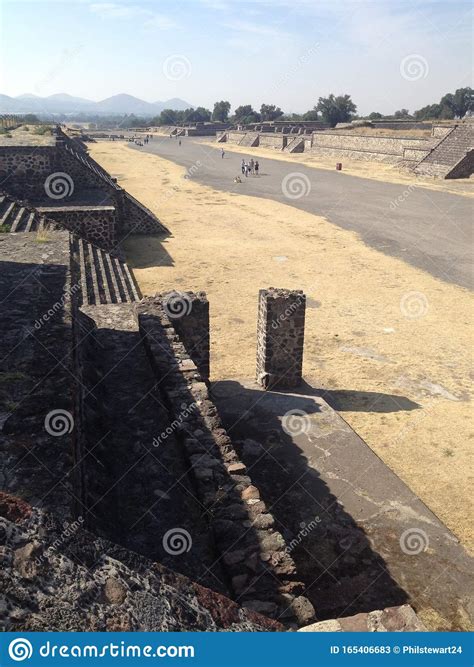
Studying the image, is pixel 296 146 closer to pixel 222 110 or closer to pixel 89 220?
pixel 89 220

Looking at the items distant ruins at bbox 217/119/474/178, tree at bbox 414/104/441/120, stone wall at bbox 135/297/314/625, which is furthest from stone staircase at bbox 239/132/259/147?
stone wall at bbox 135/297/314/625

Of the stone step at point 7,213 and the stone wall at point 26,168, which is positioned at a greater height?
the stone wall at point 26,168

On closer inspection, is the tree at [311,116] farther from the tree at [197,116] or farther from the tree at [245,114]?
the tree at [197,116]

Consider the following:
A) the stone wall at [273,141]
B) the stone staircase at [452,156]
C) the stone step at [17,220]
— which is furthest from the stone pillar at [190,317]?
the stone wall at [273,141]

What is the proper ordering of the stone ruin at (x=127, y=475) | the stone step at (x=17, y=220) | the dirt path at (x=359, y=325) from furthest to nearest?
the stone step at (x=17, y=220)
the dirt path at (x=359, y=325)
the stone ruin at (x=127, y=475)

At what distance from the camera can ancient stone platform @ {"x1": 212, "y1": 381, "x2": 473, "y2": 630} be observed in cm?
536

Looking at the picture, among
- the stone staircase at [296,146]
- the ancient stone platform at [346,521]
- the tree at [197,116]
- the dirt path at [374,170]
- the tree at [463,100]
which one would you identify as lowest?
the ancient stone platform at [346,521]

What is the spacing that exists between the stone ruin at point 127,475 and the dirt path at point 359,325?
1733 millimetres

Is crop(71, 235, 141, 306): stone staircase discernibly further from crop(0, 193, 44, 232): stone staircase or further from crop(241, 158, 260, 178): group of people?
crop(241, 158, 260, 178): group of people

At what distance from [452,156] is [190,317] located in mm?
34575

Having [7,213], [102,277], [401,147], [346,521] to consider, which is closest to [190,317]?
[346,521]

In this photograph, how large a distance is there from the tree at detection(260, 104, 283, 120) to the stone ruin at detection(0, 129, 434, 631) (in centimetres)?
9653

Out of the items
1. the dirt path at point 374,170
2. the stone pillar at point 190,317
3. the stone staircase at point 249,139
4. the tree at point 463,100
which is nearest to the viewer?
the stone pillar at point 190,317

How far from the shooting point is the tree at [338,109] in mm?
71750
